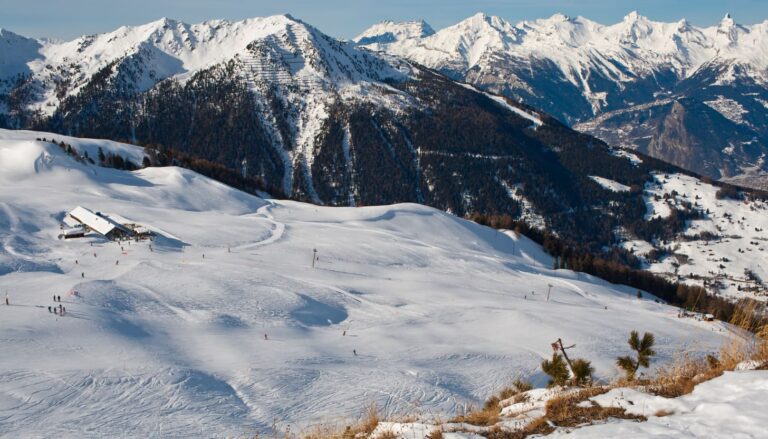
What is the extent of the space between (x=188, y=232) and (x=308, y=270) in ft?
61.2

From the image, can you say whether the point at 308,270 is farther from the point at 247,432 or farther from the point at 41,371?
the point at 247,432

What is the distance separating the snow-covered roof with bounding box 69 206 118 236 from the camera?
61094 millimetres

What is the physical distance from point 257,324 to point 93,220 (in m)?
35.4

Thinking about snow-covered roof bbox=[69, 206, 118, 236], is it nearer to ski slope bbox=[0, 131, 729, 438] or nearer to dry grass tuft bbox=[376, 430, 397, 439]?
ski slope bbox=[0, 131, 729, 438]

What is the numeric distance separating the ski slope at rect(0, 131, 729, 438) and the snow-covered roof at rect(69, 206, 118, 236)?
90.6 inches

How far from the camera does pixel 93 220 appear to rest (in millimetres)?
62781

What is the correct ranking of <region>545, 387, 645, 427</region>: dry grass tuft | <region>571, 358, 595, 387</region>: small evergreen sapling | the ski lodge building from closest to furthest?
<region>545, 387, 645, 427</region>: dry grass tuft, <region>571, 358, 595, 387</region>: small evergreen sapling, the ski lodge building

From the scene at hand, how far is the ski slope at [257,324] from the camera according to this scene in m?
23.2

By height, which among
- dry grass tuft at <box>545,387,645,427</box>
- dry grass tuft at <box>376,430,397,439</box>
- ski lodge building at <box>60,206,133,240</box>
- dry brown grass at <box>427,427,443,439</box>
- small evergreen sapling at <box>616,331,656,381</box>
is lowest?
ski lodge building at <box>60,206,133,240</box>

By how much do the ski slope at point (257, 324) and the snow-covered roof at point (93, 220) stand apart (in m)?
2.30

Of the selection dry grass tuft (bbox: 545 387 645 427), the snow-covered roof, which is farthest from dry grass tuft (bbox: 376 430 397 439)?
the snow-covered roof

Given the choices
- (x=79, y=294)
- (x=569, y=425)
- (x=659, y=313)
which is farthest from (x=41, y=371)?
(x=659, y=313)

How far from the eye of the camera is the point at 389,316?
41.9 meters

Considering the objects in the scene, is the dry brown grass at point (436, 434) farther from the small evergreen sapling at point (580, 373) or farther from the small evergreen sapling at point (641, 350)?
the small evergreen sapling at point (641, 350)
